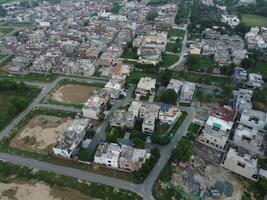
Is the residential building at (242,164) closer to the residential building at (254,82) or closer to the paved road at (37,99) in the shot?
the residential building at (254,82)

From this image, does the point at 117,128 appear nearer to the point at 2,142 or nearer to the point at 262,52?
the point at 2,142

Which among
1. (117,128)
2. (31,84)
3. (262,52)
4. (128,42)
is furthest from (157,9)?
(117,128)

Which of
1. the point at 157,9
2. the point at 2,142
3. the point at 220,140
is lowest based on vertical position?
the point at 2,142

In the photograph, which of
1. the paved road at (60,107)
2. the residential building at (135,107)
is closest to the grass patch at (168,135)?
the residential building at (135,107)

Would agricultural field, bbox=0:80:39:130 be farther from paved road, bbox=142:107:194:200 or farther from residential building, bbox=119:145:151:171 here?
paved road, bbox=142:107:194:200

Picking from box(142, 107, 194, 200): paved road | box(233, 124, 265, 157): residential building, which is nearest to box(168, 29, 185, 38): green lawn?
box(142, 107, 194, 200): paved road
